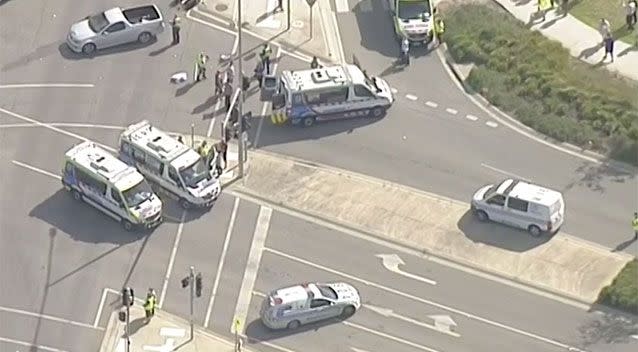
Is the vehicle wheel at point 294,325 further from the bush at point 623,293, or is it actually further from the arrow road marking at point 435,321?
the bush at point 623,293

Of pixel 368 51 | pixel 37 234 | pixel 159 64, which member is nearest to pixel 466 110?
pixel 368 51

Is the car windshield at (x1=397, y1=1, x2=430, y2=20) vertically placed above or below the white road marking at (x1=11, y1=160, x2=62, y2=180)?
above

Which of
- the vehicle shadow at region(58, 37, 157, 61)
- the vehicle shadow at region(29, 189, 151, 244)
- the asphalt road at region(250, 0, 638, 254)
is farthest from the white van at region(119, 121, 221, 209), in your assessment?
the vehicle shadow at region(58, 37, 157, 61)

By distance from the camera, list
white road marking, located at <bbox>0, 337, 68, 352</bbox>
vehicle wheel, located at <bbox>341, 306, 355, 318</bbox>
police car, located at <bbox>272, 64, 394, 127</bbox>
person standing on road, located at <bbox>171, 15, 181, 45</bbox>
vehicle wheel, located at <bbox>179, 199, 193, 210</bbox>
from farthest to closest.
A: person standing on road, located at <bbox>171, 15, 181, 45</bbox>
police car, located at <bbox>272, 64, 394, 127</bbox>
vehicle wheel, located at <bbox>179, 199, 193, 210</bbox>
vehicle wheel, located at <bbox>341, 306, 355, 318</bbox>
white road marking, located at <bbox>0, 337, 68, 352</bbox>

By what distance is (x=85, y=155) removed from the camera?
6850cm

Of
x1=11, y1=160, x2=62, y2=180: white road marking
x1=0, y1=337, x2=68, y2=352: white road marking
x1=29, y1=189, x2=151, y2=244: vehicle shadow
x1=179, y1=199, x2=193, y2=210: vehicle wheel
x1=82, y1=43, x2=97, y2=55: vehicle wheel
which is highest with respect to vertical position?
x1=82, y1=43, x2=97, y2=55: vehicle wheel

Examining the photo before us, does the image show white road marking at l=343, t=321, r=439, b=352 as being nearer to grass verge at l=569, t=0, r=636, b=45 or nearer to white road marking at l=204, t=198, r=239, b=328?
white road marking at l=204, t=198, r=239, b=328

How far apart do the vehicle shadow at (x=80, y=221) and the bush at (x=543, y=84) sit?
19.0 m

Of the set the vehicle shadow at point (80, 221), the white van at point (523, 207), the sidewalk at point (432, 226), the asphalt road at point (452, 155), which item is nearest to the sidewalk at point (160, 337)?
the vehicle shadow at point (80, 221)

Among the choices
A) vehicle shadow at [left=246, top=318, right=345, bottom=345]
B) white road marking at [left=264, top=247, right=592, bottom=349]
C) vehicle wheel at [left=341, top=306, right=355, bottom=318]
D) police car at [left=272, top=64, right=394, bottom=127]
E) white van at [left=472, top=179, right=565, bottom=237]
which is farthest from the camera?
police car at [left=272, top=64, right=394, bottom=127]

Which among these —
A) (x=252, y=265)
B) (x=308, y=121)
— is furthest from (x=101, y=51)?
(x=252, y=265)

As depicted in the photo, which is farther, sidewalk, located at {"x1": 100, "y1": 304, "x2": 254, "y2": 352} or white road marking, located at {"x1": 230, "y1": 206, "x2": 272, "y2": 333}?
white road marking, located at {"x1": 230, "y1": 206, "x2": 272, "y2": 333}

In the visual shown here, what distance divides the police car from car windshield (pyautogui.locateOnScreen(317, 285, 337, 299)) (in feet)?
40.2

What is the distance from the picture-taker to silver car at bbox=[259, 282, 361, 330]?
62312 mm
